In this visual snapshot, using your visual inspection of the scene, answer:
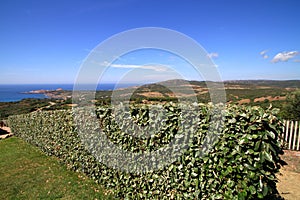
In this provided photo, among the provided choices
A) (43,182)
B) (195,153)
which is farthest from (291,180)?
(43,182)

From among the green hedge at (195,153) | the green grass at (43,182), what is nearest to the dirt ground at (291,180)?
Answer: the green hedge at (195,153)

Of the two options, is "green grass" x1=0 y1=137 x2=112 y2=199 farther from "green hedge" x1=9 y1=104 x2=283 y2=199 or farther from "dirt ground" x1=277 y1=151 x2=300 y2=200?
"dirt ground" x1=277 y1=151 x2=300 y2=200

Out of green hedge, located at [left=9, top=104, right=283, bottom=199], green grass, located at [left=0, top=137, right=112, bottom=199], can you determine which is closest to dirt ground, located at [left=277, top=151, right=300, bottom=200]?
green hedge, located at [left=9, top=104, right=283, bottom=199]

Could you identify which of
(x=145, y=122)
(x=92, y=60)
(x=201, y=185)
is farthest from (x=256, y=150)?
(x=92, y=60)

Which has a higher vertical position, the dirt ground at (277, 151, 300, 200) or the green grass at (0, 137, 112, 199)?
the green grass at (0, 137, 112, 199)

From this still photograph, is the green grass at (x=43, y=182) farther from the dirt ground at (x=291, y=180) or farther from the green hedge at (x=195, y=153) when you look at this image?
the dirt ground at (x=291, y=180)

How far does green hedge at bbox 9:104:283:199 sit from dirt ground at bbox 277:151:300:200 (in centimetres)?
264

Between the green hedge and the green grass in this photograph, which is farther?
the green grass

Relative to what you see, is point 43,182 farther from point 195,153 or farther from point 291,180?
point 291,180

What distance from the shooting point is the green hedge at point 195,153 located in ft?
6.63

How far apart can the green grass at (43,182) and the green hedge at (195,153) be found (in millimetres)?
366

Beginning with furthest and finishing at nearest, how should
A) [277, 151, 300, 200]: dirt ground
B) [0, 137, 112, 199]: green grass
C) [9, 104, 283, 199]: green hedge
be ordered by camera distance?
[277, 151, 300, 200]: dirt ground, [0, 137, 112, 199]: green grass, [9, 104, 283, 199]: green hedge

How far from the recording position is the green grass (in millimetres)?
3924

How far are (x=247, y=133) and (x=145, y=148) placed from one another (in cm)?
167
